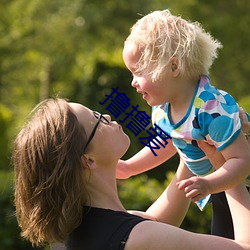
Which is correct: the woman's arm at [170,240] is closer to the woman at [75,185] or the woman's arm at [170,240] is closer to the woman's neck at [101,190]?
the woman at [75,185]

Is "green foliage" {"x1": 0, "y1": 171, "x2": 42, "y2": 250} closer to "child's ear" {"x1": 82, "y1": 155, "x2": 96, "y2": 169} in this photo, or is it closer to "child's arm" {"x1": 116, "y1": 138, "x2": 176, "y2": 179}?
"child's arm" {"x1": 116, "y1": 138, "x2": 176, "y2": 179}

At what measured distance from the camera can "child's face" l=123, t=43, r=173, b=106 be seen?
10.0 ft

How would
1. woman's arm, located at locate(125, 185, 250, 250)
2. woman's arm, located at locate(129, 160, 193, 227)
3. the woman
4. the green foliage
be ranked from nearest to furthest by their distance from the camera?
woman's arm, located at locate(125, 185, 250, 250)
the woman
woman's arm, located at locate(129, 160, 193, 227)
the green foliage

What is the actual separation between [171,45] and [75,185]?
720 millimetres

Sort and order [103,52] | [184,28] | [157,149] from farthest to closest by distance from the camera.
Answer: [103,52] < [157,149] < [184,28]

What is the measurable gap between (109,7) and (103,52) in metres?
1.18

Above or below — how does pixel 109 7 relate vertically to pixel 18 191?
below

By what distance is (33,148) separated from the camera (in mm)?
2867

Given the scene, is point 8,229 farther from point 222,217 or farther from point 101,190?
point 101,190

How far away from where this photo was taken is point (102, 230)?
2785 mm

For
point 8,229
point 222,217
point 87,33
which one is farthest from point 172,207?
point 87,33

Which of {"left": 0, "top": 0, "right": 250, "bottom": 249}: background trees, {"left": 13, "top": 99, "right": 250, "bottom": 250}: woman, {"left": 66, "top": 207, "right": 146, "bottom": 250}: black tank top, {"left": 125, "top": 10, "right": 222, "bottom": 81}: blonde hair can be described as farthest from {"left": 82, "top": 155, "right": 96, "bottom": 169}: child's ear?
{"left": 0, "top": 0, "right": 250, "bottom": 249}: background trees

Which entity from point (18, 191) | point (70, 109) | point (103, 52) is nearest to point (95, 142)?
point (70, 109)

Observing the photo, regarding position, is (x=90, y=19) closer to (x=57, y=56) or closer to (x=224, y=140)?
(x=57, y=56)
